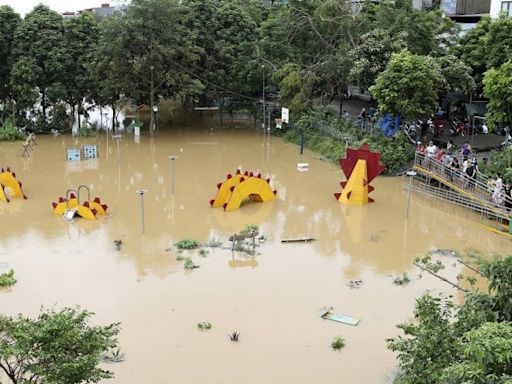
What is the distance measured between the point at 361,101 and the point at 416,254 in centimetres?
2351

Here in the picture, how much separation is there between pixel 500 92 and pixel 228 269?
11670mm

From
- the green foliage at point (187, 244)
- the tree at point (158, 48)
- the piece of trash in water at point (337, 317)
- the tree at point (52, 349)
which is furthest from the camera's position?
the tree at point (158, 48)

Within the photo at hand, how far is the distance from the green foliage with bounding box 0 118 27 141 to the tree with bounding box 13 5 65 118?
2336mm

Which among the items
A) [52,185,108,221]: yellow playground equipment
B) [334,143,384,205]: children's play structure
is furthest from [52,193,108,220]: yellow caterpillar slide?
[334,143,384,205]: children's play structure

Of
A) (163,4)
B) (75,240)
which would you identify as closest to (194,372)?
(75,240)

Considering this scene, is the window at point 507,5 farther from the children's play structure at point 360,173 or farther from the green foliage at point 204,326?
the green foliage at point 204,326

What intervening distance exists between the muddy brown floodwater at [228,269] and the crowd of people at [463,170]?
3.21 ft

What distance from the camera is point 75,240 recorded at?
1644cm

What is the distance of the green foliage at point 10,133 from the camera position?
29.4 m

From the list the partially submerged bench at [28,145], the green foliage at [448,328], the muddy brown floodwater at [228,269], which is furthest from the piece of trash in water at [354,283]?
the partially submerged bench at [28,145]

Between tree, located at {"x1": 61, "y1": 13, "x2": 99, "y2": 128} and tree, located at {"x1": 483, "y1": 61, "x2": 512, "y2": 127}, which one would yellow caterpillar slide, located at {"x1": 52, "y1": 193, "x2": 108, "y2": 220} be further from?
tree, located at {"x1": 61, "y1": 13, "x2": 99, "y2": 128}

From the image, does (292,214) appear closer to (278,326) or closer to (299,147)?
(278,326)

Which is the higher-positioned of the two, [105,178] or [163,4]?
[163,4]

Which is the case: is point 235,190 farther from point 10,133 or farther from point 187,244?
point 10,133
